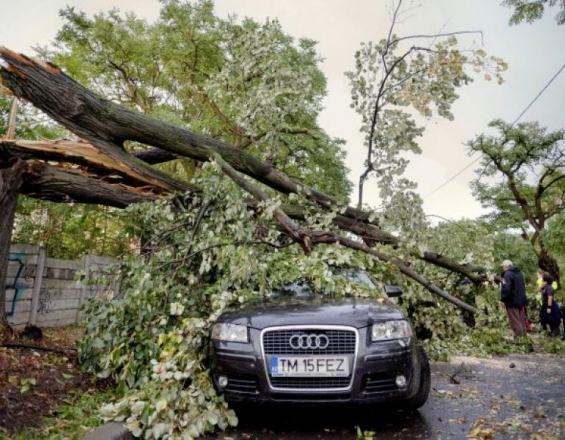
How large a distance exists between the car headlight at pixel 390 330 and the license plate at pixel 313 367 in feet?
1.07

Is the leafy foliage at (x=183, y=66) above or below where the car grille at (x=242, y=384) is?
above

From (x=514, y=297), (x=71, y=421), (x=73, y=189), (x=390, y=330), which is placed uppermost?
(x=73, y=189)

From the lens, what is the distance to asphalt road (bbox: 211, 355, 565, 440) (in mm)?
3693

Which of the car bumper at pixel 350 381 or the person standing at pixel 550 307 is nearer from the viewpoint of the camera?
the car bumper at pixel 350 381

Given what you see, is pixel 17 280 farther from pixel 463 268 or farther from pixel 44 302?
pixel 463 268

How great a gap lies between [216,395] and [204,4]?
17066mm

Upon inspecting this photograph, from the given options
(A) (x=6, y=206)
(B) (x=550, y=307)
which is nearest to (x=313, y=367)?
(A) (x=6, y=206)

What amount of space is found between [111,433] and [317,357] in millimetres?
1595

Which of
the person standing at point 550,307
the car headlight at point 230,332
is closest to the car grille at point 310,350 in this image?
the car headlight at point 230,332

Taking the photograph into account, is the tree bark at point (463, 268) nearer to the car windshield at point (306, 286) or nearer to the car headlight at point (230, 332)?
the car windshield at point (306, 286)

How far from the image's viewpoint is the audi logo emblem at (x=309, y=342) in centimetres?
373

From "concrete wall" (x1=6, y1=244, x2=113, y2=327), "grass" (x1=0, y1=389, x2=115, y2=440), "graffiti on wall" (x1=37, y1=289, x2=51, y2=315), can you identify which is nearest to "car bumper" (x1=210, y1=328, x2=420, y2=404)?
"grass" (x1=0, y1=389, x2=115, y2=440)

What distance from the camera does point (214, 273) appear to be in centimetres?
568

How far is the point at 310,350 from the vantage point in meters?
3.73
